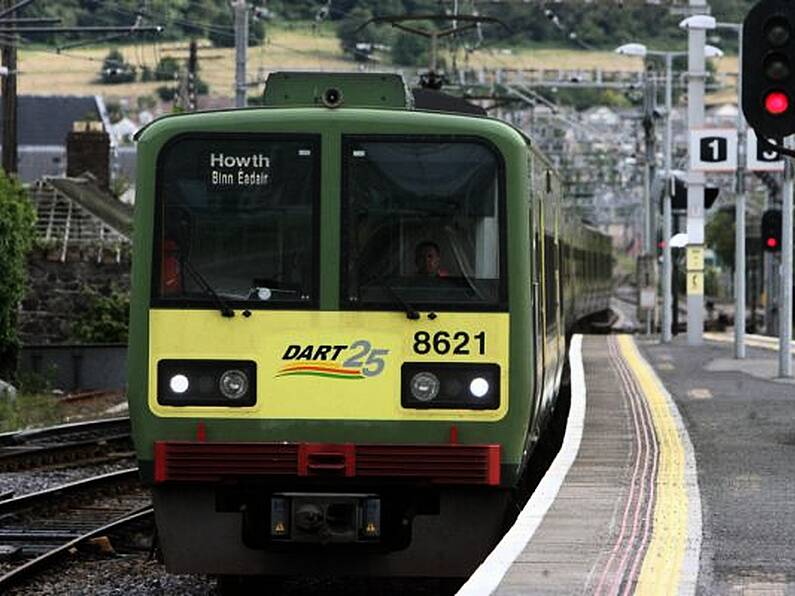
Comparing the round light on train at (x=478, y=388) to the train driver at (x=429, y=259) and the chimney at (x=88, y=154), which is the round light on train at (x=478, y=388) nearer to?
the train driver at (x=429, y=259)

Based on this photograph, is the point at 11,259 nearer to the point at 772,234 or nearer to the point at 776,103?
the point at 772,234

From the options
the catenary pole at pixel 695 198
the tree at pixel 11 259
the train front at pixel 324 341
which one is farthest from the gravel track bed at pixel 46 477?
the catenary pole at pixel 695 198

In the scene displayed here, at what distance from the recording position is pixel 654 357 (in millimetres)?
29219

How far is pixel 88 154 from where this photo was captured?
164ft

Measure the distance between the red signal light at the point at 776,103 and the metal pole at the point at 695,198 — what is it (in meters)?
19.2

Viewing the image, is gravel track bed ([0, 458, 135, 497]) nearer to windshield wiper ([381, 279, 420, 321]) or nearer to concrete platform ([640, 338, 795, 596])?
concrete platform ([640, 338, 795, 596])

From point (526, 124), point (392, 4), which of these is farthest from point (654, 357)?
point (526, 124)

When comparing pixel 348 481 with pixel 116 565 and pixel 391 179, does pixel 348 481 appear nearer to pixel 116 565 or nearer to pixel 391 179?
pixel 391 179

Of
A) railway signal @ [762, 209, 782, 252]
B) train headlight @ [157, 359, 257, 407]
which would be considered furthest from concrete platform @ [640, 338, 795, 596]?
railway signal @ [762, 209, 782, 252]

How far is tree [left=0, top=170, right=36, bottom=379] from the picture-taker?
107 ft

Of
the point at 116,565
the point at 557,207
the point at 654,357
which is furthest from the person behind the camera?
the point at 654,357

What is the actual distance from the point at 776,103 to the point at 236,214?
4.13m

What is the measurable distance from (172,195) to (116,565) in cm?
344

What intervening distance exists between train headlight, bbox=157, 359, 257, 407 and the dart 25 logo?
0.18m
